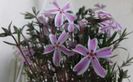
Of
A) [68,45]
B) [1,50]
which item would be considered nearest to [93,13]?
[68,45]

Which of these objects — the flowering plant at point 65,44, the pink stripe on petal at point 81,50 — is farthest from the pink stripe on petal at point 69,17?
the pink stripe on petal at point 81,50

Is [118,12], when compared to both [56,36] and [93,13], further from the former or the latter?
[56,36]

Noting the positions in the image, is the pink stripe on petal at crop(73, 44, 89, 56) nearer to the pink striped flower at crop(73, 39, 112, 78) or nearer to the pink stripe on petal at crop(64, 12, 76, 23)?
the pink striped flower at crop(73, 39, 112, 78)

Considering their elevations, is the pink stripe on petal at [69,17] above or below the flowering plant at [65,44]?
above

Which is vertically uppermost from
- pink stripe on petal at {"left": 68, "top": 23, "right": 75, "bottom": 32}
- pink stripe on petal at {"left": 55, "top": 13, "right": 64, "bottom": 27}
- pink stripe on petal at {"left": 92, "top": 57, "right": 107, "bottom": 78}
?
pink stripe on petal at {"left": 55, "top": 13, "right": 64, "bottom": 27}

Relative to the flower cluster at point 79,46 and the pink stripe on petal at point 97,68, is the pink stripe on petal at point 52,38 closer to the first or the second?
the flower cluster at point 79,46

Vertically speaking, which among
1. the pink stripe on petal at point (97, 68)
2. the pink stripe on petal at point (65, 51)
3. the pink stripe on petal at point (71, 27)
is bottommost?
the pink stripe on petal at point (97, 68)

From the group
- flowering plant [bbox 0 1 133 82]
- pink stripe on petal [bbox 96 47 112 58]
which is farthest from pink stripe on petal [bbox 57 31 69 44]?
pink stripe on petal [bbox 96 47 112 58]

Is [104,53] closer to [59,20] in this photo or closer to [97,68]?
[97,68]
